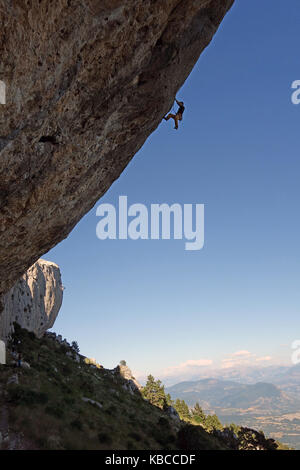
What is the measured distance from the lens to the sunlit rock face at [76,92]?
9848 millimetres

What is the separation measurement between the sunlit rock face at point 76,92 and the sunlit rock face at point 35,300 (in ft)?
78.7

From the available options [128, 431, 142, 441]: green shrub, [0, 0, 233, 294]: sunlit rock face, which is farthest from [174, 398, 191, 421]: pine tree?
[0, 0, 233, 294]: sunlit rock face

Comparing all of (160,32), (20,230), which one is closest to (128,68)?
(160,32)

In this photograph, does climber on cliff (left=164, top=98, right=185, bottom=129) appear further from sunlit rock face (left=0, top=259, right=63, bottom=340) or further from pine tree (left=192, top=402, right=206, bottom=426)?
pine tree (left=192, top=402, right=206, bottom=426)

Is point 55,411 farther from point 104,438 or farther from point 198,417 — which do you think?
point 198,417

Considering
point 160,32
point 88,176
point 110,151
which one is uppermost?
point 160,32

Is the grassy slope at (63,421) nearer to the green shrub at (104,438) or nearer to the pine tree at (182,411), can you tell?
the green shrub at (104,438)

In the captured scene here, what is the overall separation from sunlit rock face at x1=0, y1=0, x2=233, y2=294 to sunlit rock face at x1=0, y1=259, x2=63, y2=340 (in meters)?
24.0

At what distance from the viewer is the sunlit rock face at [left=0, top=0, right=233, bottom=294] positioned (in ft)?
32.3

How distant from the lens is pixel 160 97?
47.6 ft

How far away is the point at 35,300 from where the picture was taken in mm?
53156
